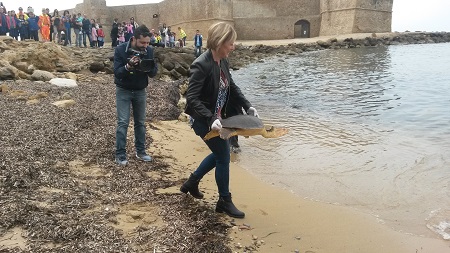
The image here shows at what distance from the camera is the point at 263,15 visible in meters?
50.4

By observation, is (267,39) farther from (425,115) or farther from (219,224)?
(219,224)

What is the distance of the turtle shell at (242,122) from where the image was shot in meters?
3.47

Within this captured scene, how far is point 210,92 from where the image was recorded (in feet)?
11.5

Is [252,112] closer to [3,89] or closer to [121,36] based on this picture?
[3,89]

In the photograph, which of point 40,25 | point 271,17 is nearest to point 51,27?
point 40,25

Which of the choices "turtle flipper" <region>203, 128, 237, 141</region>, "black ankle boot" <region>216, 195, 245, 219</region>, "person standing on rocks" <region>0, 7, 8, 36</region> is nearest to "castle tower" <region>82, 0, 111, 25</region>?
"person standing on rocks" <region>0, 7, 8, 36</region>

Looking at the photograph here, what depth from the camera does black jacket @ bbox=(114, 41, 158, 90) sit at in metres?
4.93

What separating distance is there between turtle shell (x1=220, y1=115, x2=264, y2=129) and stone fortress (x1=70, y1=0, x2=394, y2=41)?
147 ft

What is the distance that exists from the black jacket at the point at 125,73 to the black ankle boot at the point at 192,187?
177 centimetres

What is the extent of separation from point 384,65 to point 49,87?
69.9 feet

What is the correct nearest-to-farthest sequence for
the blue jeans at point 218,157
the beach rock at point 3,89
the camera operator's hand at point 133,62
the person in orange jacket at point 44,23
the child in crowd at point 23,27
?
the blue jeans at point 218,157 < the camera operator's hand at point 133,62 < the beach rock at point 3,89 < the child in crowd at point 23,27 < the person in orange jacket at point 44,23

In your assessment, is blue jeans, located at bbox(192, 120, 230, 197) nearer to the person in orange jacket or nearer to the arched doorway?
the person in orange jacket

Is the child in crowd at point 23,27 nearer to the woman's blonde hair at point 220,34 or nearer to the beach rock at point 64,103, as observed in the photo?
the beach rock at point 64,103

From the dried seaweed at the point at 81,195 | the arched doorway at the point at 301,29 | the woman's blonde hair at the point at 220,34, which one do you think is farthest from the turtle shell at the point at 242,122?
the arched doorway at the point at 301,29
